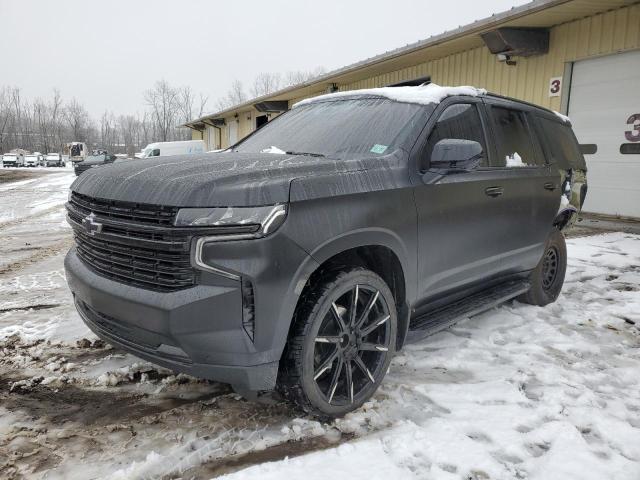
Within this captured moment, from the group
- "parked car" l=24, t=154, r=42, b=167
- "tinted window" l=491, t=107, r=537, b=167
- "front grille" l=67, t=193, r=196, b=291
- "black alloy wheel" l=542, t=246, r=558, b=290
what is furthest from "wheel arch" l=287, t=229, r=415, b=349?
"parked car" l=24, t=154, r=42, b=167

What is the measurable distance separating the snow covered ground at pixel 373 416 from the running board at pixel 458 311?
320 mm

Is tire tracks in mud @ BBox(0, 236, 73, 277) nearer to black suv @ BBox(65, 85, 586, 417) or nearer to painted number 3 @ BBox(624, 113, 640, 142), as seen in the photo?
black suv @ BBox(65, 85, 586, 417)

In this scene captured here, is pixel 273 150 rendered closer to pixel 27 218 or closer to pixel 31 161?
pixel 27 218

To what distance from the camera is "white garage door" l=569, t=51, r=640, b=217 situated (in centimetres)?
897

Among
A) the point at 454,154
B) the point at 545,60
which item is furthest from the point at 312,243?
the point at 545,60

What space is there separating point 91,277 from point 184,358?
0.76 m

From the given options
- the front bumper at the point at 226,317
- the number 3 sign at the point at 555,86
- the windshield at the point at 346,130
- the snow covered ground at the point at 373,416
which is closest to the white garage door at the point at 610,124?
the number 3 sign at the point at 555,86

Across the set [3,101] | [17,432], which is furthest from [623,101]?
[3,101]

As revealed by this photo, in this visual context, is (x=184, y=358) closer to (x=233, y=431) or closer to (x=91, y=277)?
(x=233, y=431)

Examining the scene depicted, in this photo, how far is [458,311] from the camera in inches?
133

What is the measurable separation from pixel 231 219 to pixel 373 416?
1.37 m

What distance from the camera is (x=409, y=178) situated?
9.52 ft

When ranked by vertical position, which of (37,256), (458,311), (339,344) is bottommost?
(37,256)

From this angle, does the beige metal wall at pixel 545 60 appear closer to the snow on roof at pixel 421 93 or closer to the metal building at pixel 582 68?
the metal building at pixel 582 68
